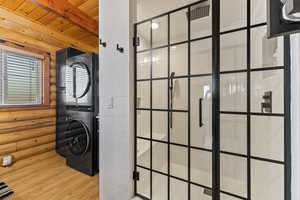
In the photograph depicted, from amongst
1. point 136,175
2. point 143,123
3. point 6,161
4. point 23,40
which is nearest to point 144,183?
A: point 136,175

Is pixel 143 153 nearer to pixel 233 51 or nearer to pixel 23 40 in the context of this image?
pixel 233 51

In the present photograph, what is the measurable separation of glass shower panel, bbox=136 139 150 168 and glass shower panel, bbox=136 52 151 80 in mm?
691

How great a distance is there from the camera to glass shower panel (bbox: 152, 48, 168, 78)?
1473 mm

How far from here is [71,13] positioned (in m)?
2.60

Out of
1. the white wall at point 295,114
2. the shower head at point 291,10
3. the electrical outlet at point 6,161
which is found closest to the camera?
the shower head at point 291,10

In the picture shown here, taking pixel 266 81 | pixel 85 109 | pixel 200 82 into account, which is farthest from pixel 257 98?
pixel 85 109

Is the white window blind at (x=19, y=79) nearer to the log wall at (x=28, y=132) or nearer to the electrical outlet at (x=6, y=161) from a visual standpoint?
the log wall at (x=28, y=132)

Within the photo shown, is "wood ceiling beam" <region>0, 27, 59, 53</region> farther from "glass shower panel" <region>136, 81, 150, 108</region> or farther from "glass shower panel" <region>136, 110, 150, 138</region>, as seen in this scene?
"glass shower panel" <region>136, 110, 150, 138</region>

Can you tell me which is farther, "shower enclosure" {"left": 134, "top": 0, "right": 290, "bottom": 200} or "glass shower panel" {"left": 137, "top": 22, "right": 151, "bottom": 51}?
"glass shower panel" {"left": 137, "top": 22, "right": 151, "bottom": 51}

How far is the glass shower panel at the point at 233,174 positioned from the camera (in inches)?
44.5

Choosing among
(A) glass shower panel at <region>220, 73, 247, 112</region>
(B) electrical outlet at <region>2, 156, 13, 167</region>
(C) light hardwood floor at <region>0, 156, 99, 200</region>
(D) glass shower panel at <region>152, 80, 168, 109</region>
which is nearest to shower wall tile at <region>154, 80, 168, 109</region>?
(D) glass shower panel at <region>152, 80, 168, 109</region>

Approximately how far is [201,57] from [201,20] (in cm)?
32

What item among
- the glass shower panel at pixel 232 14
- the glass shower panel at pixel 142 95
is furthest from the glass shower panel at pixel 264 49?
the glass shower panel at pixel 142 95

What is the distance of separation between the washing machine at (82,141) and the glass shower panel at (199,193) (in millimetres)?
1513
